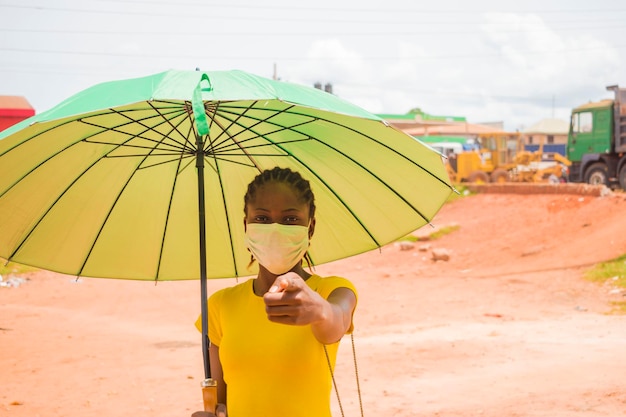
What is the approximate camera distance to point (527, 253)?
19531 mm

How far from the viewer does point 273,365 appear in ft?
7.75

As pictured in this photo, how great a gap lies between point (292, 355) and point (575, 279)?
14.2 metres

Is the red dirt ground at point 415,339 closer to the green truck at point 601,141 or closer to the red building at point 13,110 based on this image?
the red building at point 13,110

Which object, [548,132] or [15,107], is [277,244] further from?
[548,132]

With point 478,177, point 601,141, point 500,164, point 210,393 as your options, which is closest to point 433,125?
point 500,164

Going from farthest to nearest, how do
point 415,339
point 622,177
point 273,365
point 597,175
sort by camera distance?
Result: point 597,175, point 622,177, point 415,339, point 273,365

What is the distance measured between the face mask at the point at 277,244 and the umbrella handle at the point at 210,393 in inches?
18.4

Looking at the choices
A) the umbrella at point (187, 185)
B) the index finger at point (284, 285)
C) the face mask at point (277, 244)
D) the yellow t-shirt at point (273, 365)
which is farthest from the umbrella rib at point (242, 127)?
the index finger at point (284, 285)

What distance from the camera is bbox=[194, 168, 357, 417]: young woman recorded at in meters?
2.36

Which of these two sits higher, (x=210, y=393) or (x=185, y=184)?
(x=185, y=184)

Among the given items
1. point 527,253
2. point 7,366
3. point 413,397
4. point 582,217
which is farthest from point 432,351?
point 582,217

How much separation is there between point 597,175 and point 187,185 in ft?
86.8

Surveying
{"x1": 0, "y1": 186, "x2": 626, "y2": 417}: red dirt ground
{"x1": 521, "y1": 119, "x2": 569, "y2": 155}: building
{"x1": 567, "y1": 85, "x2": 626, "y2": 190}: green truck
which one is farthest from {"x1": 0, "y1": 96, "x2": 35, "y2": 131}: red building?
{"x1": 521, "y1": 119, "x2": 569, "y2": 155}: building

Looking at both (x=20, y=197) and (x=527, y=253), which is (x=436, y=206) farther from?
(x=527, y=253)
